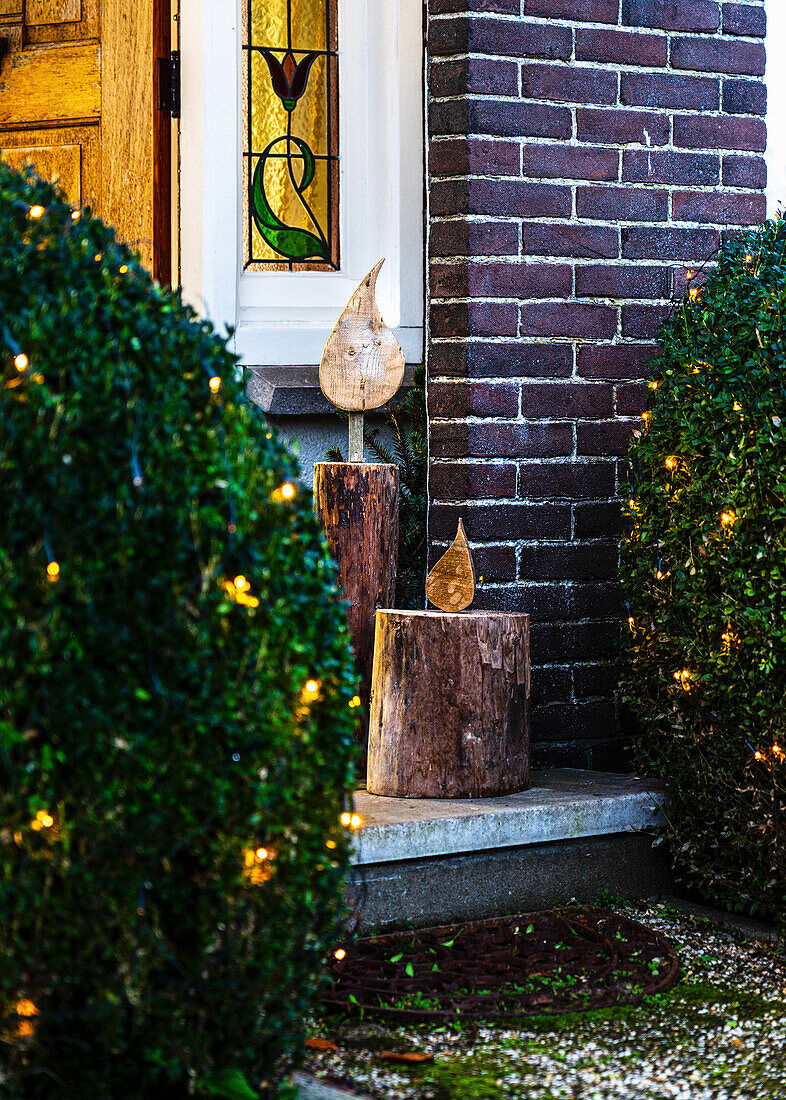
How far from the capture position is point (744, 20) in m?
4.40

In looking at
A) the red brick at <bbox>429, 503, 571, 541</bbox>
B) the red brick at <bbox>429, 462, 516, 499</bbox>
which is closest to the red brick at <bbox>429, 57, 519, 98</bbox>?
the red brick at <bbox>429, 462, 516, 499</bbox>

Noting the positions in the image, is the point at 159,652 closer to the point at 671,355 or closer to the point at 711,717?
the point at 711,717

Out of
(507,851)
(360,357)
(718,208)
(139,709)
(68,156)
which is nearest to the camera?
(139,709)

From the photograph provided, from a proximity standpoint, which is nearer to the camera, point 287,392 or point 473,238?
point 473,238

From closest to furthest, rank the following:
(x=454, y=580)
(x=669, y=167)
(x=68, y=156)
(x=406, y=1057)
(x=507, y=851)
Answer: (x=406, y=1057)
(x=507, y=851)
(x=454, y=580)
(x=669, y=167)
(x=68, y=156)

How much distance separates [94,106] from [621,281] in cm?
179

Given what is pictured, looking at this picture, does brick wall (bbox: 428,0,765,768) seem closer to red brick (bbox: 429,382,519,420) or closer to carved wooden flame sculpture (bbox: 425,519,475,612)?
red brick (bbox: 429,382,519,420)

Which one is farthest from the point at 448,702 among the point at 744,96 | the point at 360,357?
the point at 744,96

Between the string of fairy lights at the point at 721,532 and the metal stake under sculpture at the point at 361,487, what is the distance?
65 cm

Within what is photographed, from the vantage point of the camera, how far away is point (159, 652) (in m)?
1.85

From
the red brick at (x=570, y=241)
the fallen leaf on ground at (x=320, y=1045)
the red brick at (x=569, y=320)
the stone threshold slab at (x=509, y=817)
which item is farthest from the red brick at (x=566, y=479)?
the fallen leaf on ground at (x=320, y=1045)

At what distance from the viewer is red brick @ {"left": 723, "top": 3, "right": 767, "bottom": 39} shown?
14.3ft

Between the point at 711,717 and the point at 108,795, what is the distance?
1918 millimetres

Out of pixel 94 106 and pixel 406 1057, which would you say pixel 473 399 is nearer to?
pixel 94 106
